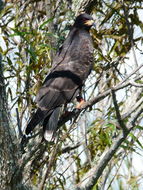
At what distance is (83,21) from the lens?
174 inches

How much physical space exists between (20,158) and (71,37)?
177 cm

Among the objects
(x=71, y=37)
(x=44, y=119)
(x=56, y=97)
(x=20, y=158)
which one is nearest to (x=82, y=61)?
(x=71, y=37)

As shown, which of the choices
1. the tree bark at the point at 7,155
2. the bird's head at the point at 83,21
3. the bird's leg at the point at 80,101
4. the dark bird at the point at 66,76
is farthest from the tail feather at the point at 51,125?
the bird's head at the point at 83,21

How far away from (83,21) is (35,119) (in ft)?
4.79

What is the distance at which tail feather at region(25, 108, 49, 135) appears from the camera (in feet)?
10.8

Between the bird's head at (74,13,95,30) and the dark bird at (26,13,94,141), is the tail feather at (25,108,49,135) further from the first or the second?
the bird's head at (74,13,95,30)

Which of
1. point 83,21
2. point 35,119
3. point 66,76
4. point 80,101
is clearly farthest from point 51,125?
point 83,21

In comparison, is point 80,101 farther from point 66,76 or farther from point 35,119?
point 35,119

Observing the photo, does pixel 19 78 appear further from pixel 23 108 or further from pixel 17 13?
pixel 17 13

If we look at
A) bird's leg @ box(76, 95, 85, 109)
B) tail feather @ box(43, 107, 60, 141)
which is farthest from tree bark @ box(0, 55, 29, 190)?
bird's leg @ box(76, 95, 85, 109)

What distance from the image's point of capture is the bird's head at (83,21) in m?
4.26

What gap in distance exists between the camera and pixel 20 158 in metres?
3.16

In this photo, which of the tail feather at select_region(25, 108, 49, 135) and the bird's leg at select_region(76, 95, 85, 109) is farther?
the bird's leg at select_region(76, 95, 85, 109)

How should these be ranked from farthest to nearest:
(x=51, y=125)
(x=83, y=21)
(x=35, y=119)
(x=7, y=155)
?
1. (x=83, y=21)
2. (x=51, y=125)
3. (x=35, y=119)
4. (x=7, y=155)
